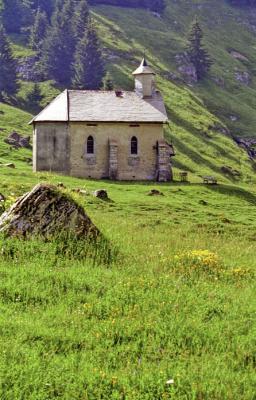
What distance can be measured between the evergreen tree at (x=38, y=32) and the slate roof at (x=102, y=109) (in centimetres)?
7832

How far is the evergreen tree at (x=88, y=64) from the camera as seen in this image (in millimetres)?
121000

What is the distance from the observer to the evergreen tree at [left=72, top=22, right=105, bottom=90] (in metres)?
121

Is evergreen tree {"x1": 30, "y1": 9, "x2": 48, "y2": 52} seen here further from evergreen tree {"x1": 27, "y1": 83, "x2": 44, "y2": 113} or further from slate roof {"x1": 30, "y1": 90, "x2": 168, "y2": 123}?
slate roof {"x1": 30, "y1": 90, "x2": 168, "y2": 123}

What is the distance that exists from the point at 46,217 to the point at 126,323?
533 cm

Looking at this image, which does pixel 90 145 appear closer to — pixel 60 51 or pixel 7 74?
pixel 7 74

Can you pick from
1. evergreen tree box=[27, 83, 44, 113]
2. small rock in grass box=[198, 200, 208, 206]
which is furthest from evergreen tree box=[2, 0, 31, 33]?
small rock in grass box=[198, 200, 208, 206]

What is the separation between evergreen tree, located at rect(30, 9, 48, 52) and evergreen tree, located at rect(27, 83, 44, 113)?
28.7 metres

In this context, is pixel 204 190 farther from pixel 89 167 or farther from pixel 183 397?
pixel 183 397

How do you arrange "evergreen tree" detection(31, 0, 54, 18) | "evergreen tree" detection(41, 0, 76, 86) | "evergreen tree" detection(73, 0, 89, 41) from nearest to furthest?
"evergreen tree" detection(41, 0, 76, 86)
"evergreen tree" detection(73, 0, 89, 41)
"evergreen tree" detection(31, 0, 54, 18)

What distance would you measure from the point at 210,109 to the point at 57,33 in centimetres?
4514

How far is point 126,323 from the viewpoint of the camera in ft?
30.9

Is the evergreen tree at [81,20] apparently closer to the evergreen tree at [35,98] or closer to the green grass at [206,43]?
the green grass at [206,43]

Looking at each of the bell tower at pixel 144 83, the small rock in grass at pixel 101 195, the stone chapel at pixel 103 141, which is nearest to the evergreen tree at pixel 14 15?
the bell tower at pixel 144 83

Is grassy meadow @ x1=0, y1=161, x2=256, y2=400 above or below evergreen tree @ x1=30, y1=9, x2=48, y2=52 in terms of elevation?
below
